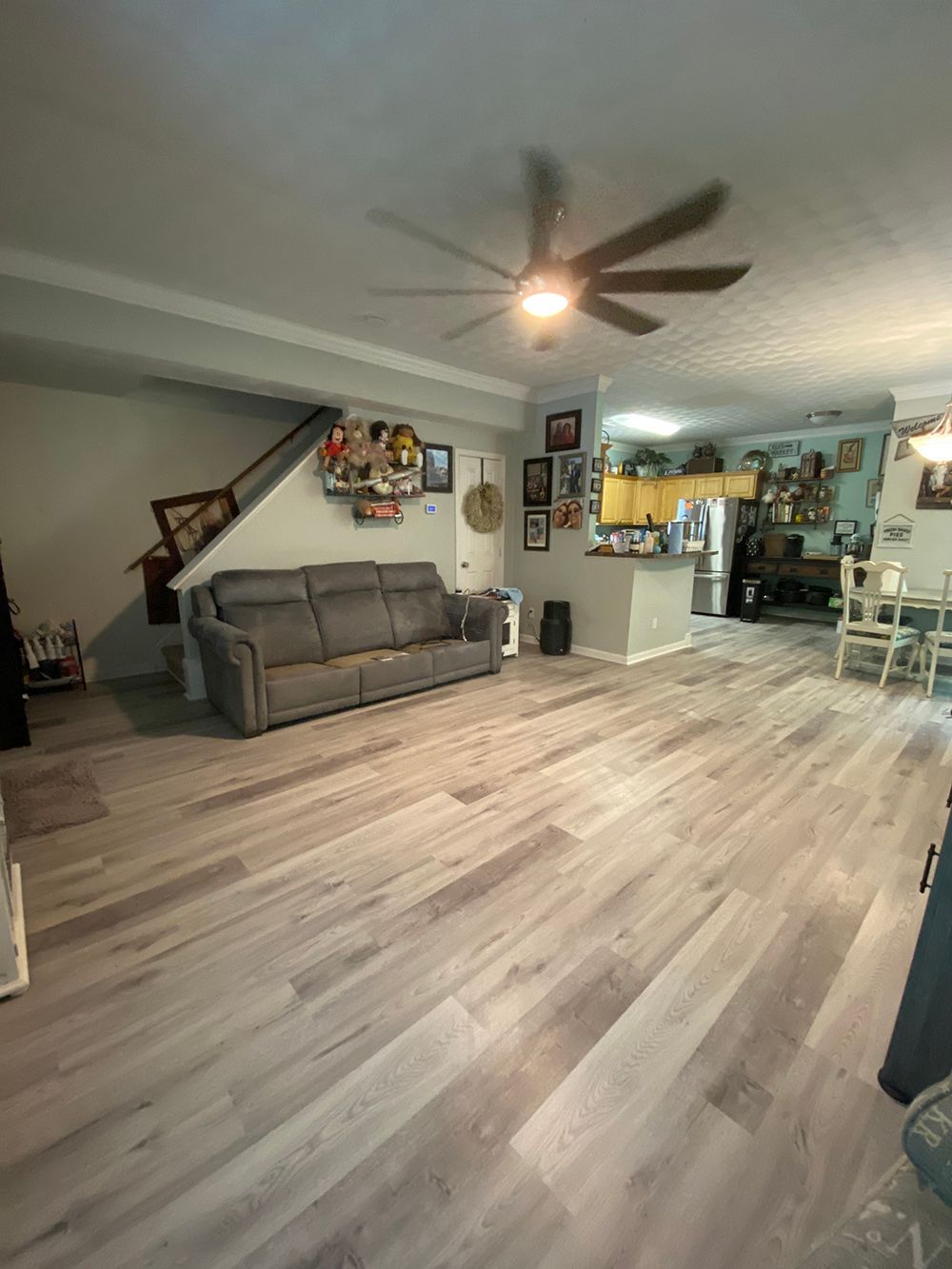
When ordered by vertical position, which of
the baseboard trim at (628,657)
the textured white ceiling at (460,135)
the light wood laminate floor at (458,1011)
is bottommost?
the light wood laminate floor at (458,1011)

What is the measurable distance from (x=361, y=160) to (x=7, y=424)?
389cm

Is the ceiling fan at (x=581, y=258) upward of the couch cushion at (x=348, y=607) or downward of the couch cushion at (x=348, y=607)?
upward

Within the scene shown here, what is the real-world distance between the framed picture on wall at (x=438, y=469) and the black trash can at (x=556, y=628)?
1.70 meters

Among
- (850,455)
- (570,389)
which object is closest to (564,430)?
(570,389)

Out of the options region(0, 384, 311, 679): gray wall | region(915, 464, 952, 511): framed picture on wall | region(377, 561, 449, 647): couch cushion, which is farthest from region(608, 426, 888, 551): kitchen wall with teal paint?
region(0, 384, 311, 679): gray wall

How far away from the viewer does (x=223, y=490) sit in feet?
16.2

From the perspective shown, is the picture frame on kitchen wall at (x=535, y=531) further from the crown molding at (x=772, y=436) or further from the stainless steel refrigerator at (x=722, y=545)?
the stainless steel refrigerator at (x=722, y=545)

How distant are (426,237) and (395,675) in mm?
2789

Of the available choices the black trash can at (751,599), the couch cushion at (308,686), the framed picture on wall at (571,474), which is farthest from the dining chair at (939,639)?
the couch cushion at (308,686)

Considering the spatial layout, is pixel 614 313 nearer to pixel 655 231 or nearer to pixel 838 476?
pixel 655 231

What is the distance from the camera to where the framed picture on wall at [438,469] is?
5.17 meters

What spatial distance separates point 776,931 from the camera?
1.77 m

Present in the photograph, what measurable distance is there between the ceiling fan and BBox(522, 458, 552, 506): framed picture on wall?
2556 mm

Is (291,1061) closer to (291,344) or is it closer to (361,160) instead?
(361,160)
